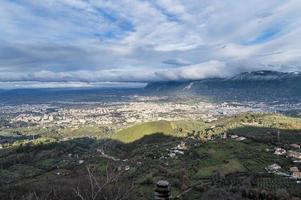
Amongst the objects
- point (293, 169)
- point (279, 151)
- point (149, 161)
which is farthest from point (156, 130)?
point (293, 169)

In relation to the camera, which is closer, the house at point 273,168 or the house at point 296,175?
the house at point 296,175

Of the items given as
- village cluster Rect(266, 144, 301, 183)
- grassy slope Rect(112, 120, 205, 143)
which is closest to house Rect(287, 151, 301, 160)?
village cluster Rect(266, 144, 301, 183)

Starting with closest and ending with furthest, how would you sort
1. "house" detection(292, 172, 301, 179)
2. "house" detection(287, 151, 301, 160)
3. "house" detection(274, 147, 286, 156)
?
"house" detection(292, 172, 301, 179) → "house" detection(287, 151, 301, 160) → "house" detection(274, 147, 286, 156)

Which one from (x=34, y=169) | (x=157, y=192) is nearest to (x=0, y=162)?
(x=34, y=169)

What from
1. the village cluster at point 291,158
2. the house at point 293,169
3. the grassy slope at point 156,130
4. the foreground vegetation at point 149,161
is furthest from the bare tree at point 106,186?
the grassy slope at point 156,130

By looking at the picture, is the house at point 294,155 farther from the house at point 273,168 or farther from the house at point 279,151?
the house at point 273,168

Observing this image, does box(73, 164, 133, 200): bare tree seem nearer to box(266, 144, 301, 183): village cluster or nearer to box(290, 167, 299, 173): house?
box(266, 144, 301, 183): village cluster

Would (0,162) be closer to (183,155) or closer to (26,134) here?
(183,155)

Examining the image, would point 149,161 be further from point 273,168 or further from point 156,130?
point 156,130
